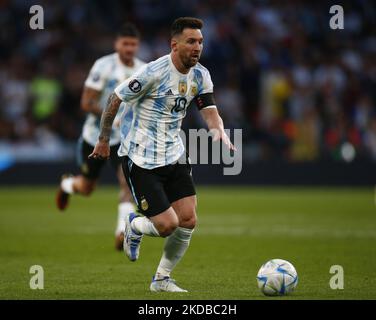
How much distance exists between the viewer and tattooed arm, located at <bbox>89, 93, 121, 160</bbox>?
25.0 feet

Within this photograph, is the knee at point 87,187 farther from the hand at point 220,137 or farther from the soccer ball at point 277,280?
the soccer ball at point 277,280

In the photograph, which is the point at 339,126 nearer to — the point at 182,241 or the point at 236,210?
the point at 236,210

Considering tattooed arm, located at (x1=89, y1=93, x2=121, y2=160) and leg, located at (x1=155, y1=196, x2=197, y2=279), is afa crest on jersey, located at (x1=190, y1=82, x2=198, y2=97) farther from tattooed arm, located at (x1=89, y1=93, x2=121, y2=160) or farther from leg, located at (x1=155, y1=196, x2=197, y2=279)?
leg, located at (x1=155, y1=196, x2=197, y2=279)

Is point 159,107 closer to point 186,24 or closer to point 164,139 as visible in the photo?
point 164,139

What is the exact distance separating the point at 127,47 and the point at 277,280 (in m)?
4.79

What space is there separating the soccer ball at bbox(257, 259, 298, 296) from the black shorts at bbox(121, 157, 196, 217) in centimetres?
102

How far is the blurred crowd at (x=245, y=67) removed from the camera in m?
20.7

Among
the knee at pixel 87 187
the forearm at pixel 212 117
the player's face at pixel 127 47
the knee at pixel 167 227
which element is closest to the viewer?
the knee at pixel 167 227

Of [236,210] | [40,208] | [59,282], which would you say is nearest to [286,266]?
[59,282]

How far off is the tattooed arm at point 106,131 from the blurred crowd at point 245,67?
1276cm

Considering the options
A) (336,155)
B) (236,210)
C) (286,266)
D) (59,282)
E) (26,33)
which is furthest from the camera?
(26,33)

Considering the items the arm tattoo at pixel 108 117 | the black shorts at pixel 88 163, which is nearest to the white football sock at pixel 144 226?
the arm tattoo at pixel 108 117

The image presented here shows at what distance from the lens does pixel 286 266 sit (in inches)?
293

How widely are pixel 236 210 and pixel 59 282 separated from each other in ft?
26.9
